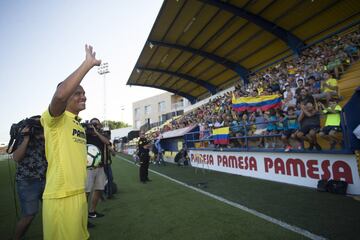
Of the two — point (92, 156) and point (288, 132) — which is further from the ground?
point (288, 132)

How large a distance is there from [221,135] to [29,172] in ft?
29.5

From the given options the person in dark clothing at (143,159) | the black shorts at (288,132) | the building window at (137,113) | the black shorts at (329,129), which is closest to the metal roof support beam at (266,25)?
the person in dark clothing at (143,159)

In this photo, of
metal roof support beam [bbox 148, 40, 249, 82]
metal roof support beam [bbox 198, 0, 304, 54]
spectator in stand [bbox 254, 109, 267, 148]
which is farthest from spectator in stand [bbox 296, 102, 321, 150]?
metal roof support beam [bbox 148, 40, 249, 82]

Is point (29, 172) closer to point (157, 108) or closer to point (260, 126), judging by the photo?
point (260, 126)

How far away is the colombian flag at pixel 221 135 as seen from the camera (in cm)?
1119

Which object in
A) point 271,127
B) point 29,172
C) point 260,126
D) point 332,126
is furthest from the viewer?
point 260,126

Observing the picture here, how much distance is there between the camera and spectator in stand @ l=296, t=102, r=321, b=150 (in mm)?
6738

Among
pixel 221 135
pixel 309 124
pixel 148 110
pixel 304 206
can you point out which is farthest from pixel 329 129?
pixel 148 110

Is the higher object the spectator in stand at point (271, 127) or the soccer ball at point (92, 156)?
the spectator in stand at point (271, 127)

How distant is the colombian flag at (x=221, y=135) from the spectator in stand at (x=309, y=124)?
426 centimetres

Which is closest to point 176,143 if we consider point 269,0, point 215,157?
point 215,157

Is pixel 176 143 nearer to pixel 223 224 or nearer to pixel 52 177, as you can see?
pixel 223 224

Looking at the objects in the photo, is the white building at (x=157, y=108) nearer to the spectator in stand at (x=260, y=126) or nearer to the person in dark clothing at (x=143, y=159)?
the person in dark clothing at (x=143, y=159)

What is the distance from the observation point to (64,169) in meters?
1.98
